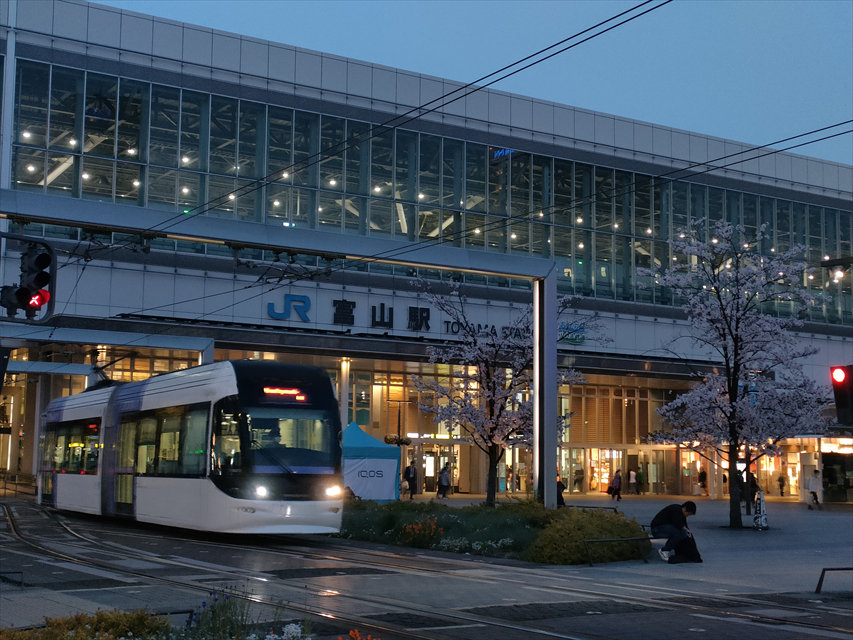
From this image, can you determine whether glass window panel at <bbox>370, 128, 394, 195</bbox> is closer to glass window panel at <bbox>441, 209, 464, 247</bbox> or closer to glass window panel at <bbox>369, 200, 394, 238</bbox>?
glass window panel at <bbox>369, 200, 394, 238</bbox>

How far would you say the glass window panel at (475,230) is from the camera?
4881 centimetres

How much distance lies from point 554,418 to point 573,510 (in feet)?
9.43

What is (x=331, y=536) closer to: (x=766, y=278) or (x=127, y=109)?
(x=766, y=278)

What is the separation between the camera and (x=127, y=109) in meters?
42.6

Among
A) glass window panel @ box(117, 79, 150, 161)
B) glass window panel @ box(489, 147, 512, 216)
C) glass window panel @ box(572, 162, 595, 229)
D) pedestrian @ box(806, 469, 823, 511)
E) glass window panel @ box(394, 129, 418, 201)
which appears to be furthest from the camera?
glass window panel @ box(572, 162, 595, 229)

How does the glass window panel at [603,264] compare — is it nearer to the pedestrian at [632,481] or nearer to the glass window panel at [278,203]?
the pedestrian at [632,481]

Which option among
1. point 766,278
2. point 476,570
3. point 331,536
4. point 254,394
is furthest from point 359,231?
point 476,570

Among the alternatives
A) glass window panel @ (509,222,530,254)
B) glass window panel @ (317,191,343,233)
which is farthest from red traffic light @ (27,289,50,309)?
glass window panel @ (509,222,530,254)

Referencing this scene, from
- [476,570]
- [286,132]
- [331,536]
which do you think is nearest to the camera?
[476,570]

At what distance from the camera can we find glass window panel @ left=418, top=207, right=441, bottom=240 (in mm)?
Answer: 47938

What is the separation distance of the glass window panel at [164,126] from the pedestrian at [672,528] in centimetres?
2868

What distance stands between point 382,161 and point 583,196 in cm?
1107

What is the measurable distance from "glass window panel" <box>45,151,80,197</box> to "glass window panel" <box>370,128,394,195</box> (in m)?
12.6

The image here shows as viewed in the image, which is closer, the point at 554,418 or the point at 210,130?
the point at 554,418
